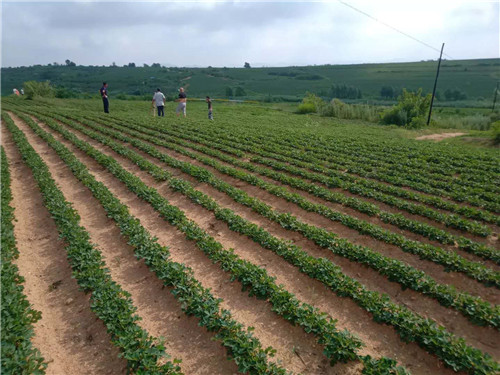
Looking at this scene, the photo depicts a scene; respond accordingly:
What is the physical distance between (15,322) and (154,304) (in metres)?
2.32

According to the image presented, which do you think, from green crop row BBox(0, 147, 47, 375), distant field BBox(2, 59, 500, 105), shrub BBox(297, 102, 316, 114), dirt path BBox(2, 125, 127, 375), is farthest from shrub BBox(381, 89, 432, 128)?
distant field BBox(2, 59, 500, 105)

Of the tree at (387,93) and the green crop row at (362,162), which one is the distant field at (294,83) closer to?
the tree at (387,93)

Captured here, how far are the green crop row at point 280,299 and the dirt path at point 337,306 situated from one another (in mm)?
336

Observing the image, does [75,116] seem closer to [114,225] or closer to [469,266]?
[114,225]

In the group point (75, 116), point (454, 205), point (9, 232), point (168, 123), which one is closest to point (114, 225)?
point (9, 232)

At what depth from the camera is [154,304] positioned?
21.1ft

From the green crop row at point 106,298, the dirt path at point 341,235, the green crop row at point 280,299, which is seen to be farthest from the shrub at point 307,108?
the green crop row at point 106,298

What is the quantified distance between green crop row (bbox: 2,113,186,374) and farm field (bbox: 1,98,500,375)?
3cm

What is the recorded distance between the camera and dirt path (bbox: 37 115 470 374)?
526cm

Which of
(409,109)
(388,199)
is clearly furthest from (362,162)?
(409,109)

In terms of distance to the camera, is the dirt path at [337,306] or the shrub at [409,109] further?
the shrub at [409,109]

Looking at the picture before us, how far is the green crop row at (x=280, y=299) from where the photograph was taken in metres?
5.09

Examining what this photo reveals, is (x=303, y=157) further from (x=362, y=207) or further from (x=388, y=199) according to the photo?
(x=362, y=207)

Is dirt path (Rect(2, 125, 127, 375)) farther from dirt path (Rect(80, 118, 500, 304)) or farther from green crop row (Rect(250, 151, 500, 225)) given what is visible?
green crop row (Rect(250, 151, 500, 225))
